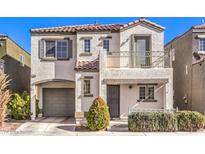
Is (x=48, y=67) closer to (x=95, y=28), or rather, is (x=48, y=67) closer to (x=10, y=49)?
(x=95, y=28)

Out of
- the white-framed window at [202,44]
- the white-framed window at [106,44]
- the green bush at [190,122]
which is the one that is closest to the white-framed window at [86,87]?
the white-framed window at [106,44]

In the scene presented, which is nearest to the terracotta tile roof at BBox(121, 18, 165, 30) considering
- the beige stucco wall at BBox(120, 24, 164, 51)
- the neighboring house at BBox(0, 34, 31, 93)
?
the beige stucco wall at BBox(120, 24, 164, 51)

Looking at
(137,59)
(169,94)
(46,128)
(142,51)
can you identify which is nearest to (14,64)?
(46,128)

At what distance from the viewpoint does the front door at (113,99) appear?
2141 cm

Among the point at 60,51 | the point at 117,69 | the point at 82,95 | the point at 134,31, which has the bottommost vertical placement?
the point at 82,95

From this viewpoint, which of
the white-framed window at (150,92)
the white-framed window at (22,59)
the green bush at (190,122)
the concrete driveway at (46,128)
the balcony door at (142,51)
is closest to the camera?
the concrete driveway at (46,128)

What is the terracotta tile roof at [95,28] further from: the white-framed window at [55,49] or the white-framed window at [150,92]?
the white-framed window at [150,92]

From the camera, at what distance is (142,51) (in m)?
22.0
